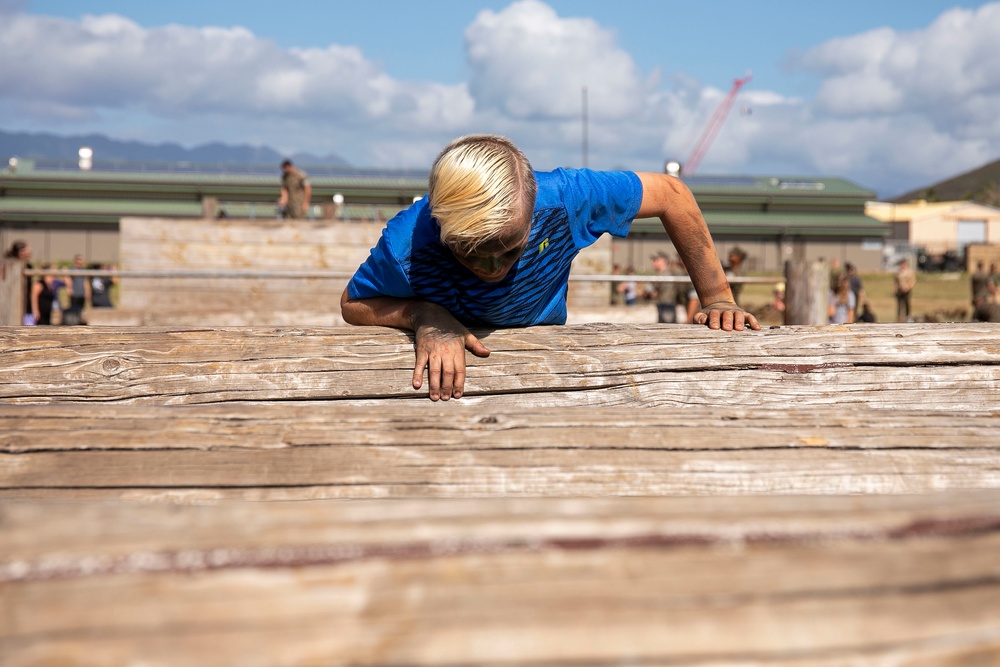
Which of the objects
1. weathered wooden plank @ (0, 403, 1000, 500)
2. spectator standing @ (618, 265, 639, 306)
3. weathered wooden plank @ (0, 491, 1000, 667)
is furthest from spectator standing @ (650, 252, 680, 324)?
weathered wooden plank @ (0, 491, 1000, 667)

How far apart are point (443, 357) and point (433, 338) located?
8 centimetres

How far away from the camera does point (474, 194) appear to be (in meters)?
1.97

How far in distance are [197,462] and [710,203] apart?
49.6 meters

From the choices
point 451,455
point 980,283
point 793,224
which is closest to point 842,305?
point 980,283

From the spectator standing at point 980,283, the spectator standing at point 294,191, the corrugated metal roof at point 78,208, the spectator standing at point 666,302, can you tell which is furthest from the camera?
the corrugated metal roof at point 78,208

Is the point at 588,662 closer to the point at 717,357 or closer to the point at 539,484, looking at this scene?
the point at 539,484

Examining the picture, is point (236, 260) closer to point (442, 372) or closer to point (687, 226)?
point (687, 226)

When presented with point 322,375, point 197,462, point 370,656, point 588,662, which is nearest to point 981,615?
point 588,662

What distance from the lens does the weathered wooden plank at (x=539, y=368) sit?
2064 millimetres

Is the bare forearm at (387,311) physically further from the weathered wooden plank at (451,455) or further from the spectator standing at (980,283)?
the spectator standing at (980,283)

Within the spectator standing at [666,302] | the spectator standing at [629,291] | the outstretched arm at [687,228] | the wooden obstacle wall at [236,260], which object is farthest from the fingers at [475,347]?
the spectator standing at [629,291]

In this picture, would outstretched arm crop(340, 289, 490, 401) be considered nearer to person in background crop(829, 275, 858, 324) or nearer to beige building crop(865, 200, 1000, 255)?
person in background crop(829, 275, 858, 324)

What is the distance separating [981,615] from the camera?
75cm

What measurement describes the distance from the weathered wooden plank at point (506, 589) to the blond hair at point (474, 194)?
126cm
